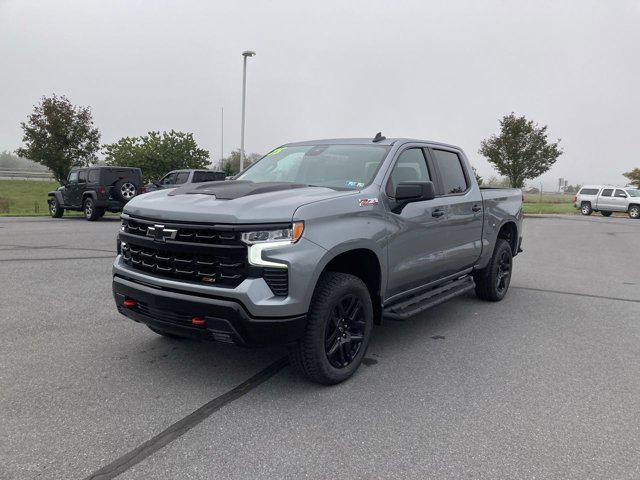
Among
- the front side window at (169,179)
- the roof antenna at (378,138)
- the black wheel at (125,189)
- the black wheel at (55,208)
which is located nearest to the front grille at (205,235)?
the roof antenna at (378,138)

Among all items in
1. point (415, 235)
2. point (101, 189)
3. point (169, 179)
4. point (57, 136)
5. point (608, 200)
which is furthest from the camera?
point (608, 200)

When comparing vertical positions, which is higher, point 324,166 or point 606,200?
point 324,166

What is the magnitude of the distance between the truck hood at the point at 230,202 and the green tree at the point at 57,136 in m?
25.7

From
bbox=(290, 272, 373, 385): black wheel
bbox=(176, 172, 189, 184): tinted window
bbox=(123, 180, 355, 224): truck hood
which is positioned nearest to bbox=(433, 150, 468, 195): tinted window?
bbox=(123, 180, 355, 224): truck hood

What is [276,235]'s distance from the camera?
323 cm

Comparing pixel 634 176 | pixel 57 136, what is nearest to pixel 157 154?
pixel 57 136

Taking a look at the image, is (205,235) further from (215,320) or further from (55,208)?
(55,208)

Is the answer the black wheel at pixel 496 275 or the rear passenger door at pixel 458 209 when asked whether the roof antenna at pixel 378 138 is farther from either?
the black wheel at pixel 496 275

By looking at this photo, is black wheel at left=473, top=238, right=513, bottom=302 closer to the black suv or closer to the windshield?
the windshield

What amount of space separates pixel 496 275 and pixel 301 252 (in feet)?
12.5

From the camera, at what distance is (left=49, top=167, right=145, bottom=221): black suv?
687 inches

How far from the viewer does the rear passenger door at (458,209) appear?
5.06m

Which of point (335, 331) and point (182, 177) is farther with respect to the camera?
point (182, 177)

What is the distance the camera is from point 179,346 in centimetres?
440
